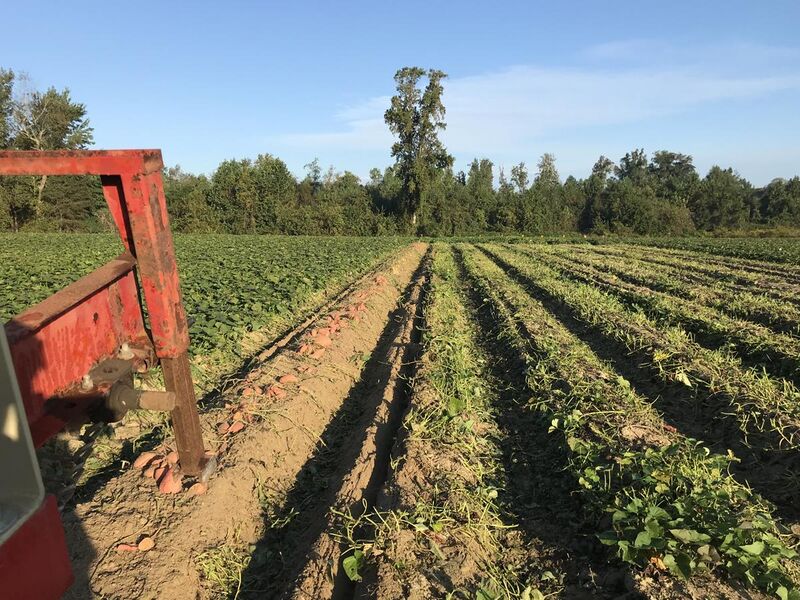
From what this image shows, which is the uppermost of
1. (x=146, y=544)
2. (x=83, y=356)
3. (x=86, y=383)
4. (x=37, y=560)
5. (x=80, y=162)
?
(x=80, y=162)

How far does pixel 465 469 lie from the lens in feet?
13.2

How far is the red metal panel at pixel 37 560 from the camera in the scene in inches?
47.2

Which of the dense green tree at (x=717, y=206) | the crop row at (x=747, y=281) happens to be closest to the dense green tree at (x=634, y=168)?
the dense green tree at (x=717, y=206)

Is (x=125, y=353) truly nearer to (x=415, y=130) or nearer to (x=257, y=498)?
(x=257, y=498)

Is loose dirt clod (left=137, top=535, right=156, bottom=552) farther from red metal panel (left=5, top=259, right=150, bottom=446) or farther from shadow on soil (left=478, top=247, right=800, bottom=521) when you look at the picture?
shadow on soil (left=478, top=247, right=800, bottom=521)

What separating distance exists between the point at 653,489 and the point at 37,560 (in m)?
3.46

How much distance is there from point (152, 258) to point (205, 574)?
80.0 inches

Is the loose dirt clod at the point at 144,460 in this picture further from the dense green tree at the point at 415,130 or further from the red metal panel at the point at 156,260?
the dense green tree at the point at 415,130

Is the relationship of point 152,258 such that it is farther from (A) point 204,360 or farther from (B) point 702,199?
(B) point 702,199

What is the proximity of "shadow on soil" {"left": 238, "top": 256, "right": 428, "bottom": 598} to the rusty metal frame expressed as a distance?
3.59ft

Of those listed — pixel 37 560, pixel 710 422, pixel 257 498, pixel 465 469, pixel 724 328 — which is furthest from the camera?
pixel 724 328

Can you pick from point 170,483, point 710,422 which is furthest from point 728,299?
point 170,483

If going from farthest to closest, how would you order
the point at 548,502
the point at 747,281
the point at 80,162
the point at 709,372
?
1. the point at 747,281
2. the point at 709,372
3. the point at 548,502
4. the point at 80,162

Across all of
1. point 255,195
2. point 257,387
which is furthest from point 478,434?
point 255,195
